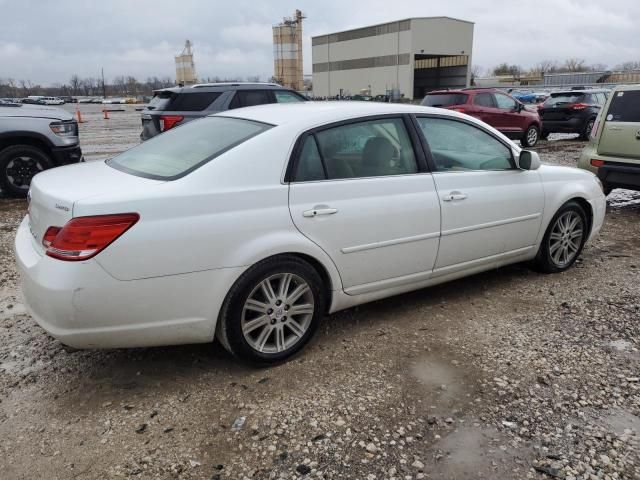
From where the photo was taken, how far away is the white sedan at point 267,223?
2689 mm

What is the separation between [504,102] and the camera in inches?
587

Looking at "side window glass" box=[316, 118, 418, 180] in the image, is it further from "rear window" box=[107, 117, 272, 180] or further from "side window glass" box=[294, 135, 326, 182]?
"rear window" box=[107, 117, 272, 180]

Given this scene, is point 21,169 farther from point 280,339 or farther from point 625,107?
point 625,107

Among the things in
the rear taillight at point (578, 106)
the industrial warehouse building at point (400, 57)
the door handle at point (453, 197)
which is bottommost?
the door handle at point (453, 197)

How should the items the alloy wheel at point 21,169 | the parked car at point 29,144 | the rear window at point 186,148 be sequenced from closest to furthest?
the rear window at point 186,148 → the parked car at point 29,144 → the alloy wheel at point 21,169

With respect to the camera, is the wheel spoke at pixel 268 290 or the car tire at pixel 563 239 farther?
the car tire at pixel 563 239

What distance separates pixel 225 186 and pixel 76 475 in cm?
157

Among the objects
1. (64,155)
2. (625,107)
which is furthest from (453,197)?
(64,155)

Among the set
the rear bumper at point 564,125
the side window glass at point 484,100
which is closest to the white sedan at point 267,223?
the side window glass at point 484,100

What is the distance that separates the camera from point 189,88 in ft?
32.0

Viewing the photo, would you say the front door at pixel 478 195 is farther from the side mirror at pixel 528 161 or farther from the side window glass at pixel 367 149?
the side window glass at pixel 367 149

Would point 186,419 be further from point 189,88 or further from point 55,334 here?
point 189,88

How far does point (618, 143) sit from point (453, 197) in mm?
4329

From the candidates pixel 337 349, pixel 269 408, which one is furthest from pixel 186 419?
pixel 337 349
